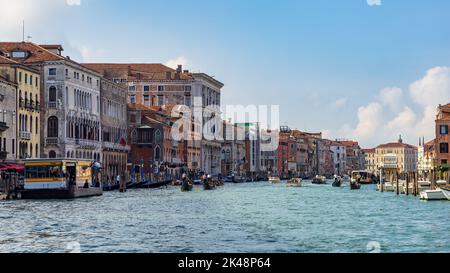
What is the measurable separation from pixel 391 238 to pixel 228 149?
95.2m

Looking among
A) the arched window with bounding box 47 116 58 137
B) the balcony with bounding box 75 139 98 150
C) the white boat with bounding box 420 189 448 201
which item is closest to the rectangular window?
the balcony with bounding box 75 139 98 150

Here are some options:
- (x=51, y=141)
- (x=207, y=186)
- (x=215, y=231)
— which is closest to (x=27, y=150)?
(x=51, y=141)

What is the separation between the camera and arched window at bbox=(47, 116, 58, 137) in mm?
53312

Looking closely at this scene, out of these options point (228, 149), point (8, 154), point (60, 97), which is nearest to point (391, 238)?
point (8, 154)

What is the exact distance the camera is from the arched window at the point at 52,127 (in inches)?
2099

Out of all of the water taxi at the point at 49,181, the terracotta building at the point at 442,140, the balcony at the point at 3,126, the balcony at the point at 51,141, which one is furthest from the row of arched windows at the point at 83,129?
the terracotta building at the point at 442,140

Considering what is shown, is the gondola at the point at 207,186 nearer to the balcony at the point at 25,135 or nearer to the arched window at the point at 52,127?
the arched window at the point at 52,127

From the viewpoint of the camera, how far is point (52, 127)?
175ft

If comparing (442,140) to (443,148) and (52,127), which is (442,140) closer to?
(443,148)

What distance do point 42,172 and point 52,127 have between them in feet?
61.7

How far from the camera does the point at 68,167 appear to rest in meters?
36.9

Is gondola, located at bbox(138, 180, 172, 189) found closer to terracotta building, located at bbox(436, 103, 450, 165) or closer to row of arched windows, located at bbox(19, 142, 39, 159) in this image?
row of arched windows, located at bbox(19, 142, 39, 159)

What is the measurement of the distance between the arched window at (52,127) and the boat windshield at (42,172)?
18223mm
